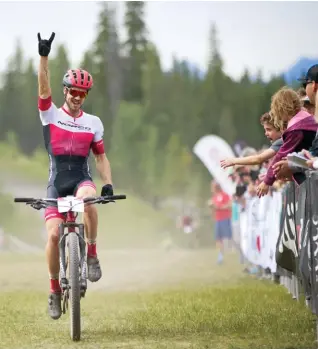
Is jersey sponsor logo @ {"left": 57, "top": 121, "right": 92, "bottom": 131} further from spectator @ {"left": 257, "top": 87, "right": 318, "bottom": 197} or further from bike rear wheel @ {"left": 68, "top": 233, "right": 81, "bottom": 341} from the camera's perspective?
spectator @ {"left": 257, "top": 87, "right": 318, "bottom": 197}

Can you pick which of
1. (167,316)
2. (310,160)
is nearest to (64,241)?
(167,316)

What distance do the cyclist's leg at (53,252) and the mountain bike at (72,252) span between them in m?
0.07

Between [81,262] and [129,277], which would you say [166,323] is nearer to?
[81,262]

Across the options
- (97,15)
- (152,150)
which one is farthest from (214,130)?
(97,15)

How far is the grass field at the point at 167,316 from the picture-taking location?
7.60 meters

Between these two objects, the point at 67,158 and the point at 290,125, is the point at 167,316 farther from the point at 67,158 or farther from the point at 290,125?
the point at 290,125

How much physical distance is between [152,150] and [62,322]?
3898 cm

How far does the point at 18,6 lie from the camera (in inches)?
1722

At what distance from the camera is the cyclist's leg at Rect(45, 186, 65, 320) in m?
8.20

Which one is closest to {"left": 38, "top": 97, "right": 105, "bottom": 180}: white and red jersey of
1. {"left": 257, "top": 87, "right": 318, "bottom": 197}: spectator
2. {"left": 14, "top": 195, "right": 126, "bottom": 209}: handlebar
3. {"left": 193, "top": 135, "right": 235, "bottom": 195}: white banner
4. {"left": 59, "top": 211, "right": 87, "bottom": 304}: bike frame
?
{"left": 14, "top": 195, "right": 126, "bottom": 209}: handlebar

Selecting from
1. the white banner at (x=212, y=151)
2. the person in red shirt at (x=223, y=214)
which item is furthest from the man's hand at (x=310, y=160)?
the person in red shirt at (x=223, y=214)

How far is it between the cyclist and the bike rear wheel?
0.32 meters

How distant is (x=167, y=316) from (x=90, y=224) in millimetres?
1447

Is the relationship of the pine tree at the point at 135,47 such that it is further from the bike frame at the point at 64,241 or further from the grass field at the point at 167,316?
the bike frame at the point at 64,241
